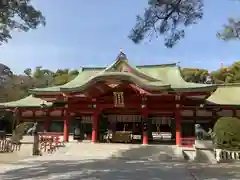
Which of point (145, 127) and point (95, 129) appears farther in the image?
point (95, 129)

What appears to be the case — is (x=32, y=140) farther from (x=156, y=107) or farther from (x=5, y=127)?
(x=5, y=127)

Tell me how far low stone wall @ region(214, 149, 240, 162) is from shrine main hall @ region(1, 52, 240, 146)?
10.3ft

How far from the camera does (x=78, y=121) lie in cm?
2358

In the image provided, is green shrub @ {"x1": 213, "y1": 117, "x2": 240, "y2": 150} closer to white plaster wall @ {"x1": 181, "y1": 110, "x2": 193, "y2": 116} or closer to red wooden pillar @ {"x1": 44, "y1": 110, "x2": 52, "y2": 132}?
white plaster wall @ {"x1": 181, "y1": 110, "x2": 193, "y2": 116}

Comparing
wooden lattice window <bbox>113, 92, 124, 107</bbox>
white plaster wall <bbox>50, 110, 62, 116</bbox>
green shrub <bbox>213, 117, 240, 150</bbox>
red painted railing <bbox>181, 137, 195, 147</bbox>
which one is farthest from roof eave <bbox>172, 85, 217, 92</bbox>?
white plaster wall <bbox>50, 110, 62, 116</bbox>

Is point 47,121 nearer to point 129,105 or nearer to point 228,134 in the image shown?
point 129,105

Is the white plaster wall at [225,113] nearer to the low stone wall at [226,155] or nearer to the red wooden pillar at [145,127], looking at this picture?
the red wooden pillar at [145,127]

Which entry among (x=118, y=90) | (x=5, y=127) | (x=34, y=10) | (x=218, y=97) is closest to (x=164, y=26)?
(x=34, y=10)

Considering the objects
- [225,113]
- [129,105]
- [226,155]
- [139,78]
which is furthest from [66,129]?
[225,113]

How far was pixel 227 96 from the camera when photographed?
23250mm

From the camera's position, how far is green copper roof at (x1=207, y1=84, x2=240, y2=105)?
21375mm

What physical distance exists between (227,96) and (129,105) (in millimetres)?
8475

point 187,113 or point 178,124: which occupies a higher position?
point 187,113

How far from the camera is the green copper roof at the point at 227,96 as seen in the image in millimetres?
21375
